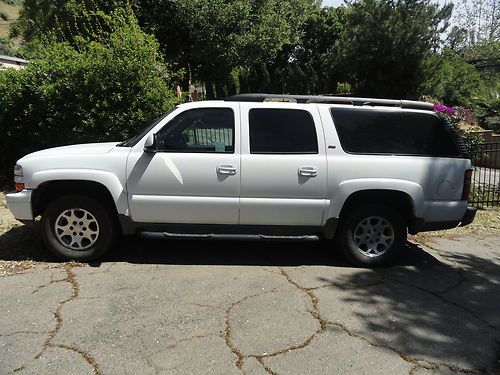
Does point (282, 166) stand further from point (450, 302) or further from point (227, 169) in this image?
point (450, 302)

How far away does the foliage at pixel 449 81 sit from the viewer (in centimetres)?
2156

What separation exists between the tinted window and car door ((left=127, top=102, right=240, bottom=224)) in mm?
203

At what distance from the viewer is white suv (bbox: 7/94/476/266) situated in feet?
15.5

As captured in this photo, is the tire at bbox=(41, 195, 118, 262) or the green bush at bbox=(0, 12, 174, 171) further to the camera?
the green bush at bbox=(0, 12, 174, 171)

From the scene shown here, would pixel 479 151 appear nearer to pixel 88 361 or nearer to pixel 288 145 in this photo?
pixel 288 145

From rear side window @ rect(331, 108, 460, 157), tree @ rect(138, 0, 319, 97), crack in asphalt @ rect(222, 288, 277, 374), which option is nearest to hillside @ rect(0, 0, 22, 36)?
tree @ rect(138, 0, 319, 97)

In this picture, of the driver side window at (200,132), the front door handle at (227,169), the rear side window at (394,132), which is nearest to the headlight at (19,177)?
the driver side window at (200,132)

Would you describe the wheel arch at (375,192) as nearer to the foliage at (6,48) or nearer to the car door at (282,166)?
the car door at (282,166)

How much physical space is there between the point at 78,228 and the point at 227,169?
1.71 meters

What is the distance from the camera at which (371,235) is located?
5039mm

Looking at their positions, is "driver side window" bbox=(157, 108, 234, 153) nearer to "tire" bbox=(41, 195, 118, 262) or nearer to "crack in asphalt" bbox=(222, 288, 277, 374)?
"tire" bbox=(41, 195, 118, 262)

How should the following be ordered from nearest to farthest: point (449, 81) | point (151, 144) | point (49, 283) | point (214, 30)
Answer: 1. point (49, 283)
2. point (151, 144)
3. point (214, 30)
4. point (449, 81)

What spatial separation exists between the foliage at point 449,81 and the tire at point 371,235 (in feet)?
60.3

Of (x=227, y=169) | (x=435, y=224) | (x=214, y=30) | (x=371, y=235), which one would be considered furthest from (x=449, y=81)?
(x=227, y=169)
